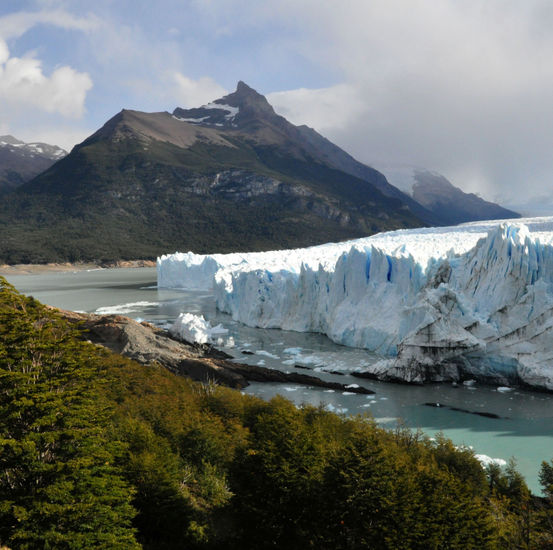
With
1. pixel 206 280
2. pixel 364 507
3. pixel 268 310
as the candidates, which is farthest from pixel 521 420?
pixel 206 280

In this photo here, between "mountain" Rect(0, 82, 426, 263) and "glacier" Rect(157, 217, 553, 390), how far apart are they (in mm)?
79284

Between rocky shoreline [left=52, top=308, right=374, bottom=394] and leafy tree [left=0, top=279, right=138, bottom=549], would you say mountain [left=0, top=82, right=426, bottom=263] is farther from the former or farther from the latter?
leafy tree [left=0, top=279, right=138, bottom=549]

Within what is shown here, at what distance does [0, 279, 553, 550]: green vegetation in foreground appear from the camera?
7656 millimetres

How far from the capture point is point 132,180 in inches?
5069

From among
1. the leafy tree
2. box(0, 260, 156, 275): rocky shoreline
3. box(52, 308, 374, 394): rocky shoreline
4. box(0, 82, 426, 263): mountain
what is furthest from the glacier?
box(0, 82, 426, 263): mountain

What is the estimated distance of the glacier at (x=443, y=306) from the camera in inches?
784

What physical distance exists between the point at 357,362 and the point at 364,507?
1588 cm

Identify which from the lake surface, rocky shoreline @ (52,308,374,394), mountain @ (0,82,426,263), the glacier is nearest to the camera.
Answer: the lake surface

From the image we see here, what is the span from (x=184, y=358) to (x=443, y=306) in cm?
1205

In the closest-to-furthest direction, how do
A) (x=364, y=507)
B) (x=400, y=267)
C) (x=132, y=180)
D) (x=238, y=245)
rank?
(x=364, y=507) < (x=400, y=267) < (x=238, y=245) < (x=132, y=180)

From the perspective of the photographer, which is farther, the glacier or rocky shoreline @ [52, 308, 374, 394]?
rocky shoreline @ [52, 308, 374, 394]

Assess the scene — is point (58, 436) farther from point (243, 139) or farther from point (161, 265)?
point (243, 139)

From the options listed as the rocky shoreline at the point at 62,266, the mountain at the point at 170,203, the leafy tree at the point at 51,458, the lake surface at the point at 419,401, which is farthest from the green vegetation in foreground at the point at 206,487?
the mountain at the point at 170,203

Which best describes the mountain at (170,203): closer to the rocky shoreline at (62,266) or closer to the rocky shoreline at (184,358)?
the rocky shoreline at (62,266)
